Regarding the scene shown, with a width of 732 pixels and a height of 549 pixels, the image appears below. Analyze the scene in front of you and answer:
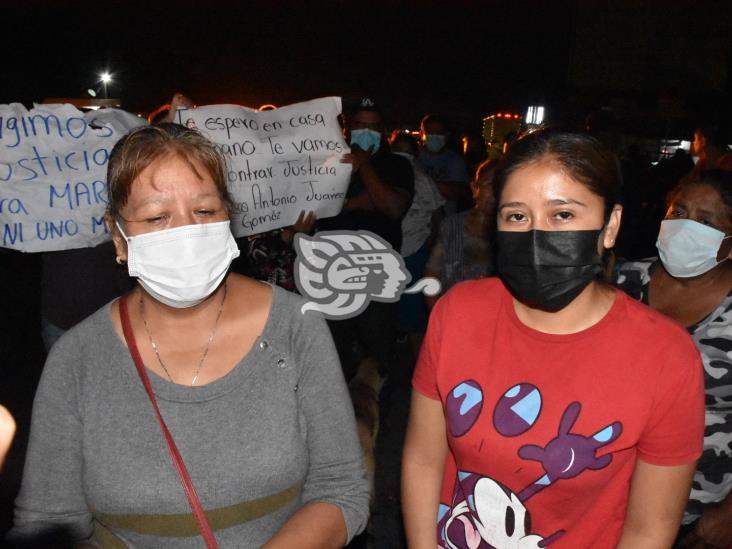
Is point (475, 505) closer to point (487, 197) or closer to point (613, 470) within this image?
point (613, 470)

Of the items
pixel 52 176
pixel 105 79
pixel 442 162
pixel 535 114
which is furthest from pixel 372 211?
pixel 105 79

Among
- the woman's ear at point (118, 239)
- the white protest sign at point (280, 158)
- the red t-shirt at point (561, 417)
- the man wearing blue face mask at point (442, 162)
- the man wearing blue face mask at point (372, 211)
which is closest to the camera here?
the red t-shirt at point (561, 417)

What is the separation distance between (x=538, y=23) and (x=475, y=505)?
23.2m

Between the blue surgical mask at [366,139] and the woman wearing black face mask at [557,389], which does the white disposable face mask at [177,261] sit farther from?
the blue surgical mask at [366,139]

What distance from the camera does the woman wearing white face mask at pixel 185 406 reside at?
1655 mm

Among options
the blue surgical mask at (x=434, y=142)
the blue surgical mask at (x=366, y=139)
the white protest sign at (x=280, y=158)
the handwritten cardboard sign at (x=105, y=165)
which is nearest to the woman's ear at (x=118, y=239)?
the handwritten cardboard sign at (x=105, y=165)

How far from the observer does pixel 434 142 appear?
25.7 ft

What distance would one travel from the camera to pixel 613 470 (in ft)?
5.46

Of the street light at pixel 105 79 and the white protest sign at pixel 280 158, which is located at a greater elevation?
the street light at pixel 105 79

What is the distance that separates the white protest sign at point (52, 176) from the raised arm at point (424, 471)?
95.3 inches

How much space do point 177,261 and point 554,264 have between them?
1094 mm

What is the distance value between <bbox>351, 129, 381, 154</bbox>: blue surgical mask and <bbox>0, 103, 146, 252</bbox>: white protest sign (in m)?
1.75

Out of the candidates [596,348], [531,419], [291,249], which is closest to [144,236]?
[531,419]

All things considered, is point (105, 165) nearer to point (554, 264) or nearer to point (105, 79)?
point (554, 264)
